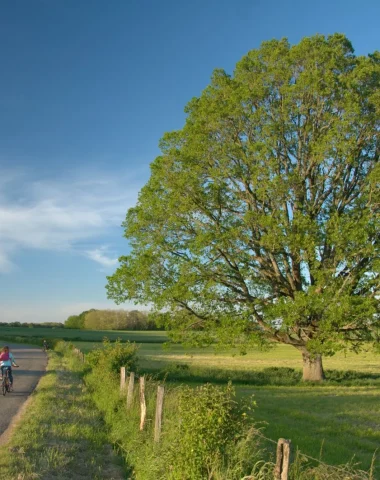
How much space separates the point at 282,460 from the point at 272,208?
19.1m

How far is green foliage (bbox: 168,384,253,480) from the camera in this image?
7488mm

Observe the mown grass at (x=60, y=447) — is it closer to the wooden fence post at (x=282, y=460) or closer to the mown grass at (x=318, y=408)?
the mown grass at (x=318, y=408)

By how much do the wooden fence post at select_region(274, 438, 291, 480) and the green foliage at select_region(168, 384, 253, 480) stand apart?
1318 mm

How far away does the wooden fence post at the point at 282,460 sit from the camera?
609 centimetres

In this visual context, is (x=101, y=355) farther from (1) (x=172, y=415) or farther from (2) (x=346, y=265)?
(1) (x=172, y=415)

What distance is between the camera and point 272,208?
2466 cm

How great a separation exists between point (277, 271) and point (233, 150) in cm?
641

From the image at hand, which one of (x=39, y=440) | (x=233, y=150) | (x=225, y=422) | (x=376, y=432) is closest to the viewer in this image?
(x=225, y=422)

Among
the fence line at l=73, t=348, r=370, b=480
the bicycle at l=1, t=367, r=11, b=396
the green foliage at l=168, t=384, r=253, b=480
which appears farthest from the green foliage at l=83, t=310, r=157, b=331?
the green foliage at l=168, t=384, r=253, b=480

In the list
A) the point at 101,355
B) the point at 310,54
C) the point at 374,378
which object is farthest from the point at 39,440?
the point at 374,378

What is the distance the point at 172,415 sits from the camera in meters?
10.5

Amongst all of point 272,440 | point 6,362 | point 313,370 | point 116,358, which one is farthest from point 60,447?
point 313,370

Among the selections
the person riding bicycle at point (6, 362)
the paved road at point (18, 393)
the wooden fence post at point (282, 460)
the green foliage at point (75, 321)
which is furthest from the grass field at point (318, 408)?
the green foliage at point (75, 321)

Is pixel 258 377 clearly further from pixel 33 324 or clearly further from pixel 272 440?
pixel 33 324
